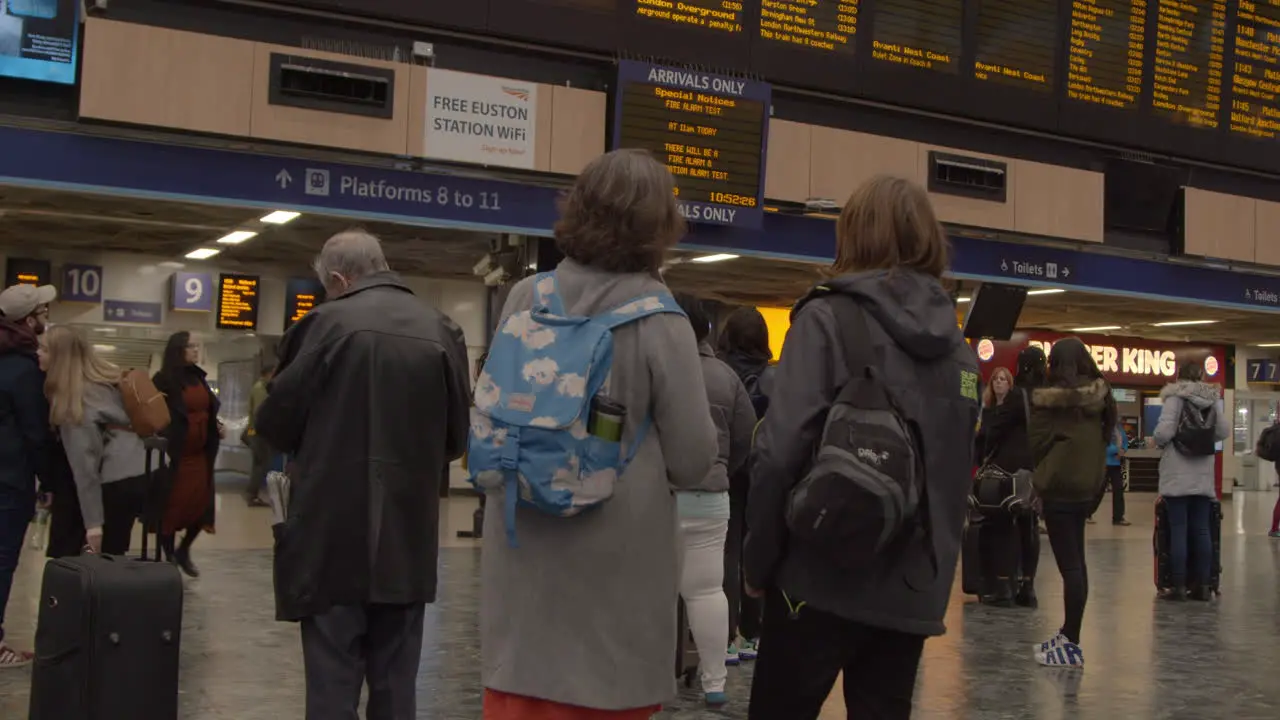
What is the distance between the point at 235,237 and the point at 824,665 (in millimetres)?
10355

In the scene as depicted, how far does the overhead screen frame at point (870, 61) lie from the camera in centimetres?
918

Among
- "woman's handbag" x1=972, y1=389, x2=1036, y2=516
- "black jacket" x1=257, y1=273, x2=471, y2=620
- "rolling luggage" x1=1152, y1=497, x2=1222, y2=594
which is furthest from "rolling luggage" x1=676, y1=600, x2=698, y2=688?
"rolling luggage" x1=1152, y1=497, x2=1222, y2=594

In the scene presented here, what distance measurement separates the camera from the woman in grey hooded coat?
385 inches

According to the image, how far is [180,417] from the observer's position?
893cm

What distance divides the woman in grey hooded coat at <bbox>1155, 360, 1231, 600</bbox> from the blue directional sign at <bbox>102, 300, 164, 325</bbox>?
1081 cm

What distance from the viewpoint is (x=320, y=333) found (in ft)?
12.6

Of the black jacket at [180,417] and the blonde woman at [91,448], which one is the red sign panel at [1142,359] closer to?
the black jacket at [180,417]

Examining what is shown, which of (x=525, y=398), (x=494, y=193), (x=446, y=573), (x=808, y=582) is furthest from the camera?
(x=446, y=573)

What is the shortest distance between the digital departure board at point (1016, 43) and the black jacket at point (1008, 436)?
3.36m

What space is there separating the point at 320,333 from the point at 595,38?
19.6 ft

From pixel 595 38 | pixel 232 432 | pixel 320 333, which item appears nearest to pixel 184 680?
pixel 320 333

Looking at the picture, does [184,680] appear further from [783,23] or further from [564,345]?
[783,23]

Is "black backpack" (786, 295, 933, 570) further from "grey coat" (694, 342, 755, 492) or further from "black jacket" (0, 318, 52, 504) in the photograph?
"black jacket" (0, 318, 52, 504)

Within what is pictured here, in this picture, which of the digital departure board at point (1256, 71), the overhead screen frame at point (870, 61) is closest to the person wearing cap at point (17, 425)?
the overhead screen frame at point (870, 61)
